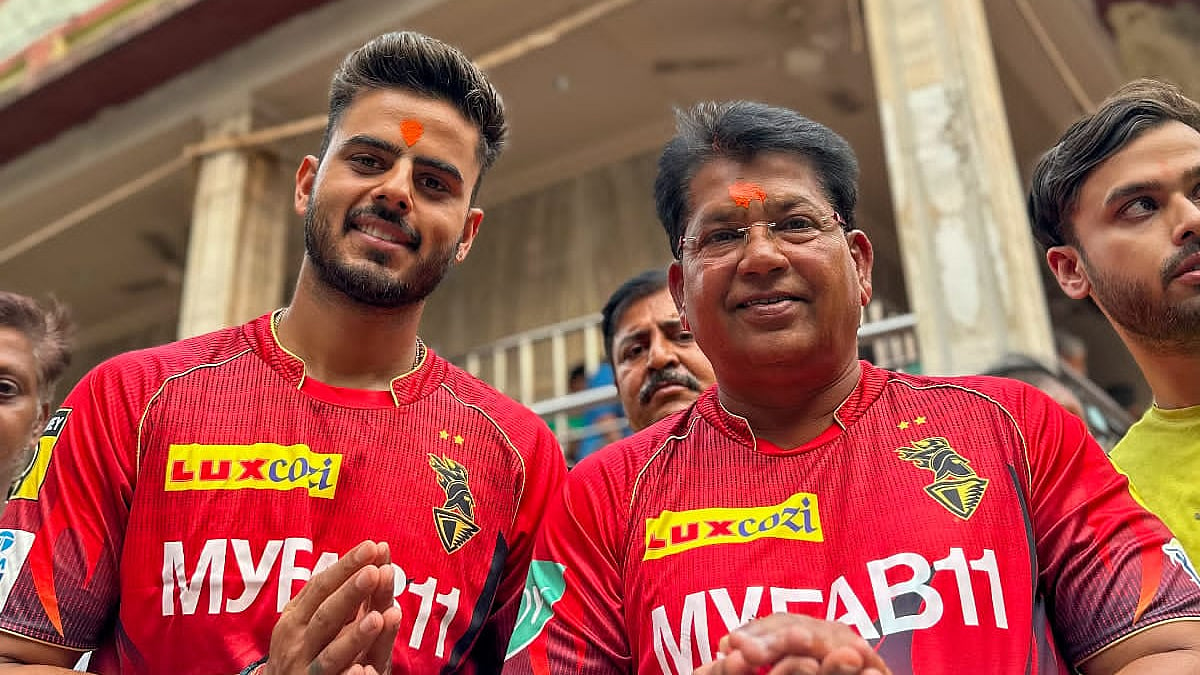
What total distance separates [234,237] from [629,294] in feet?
16.2

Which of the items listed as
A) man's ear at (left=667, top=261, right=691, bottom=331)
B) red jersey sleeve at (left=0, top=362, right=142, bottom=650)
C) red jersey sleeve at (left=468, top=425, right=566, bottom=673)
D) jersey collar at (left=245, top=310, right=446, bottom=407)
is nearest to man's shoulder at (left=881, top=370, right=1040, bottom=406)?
man's ear at (left=667, top=261, right=691, bottom=331)

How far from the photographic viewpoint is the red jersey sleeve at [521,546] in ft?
6.98

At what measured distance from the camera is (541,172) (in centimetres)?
962

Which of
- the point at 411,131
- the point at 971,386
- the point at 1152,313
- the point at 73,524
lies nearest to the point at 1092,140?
the point at 1152,313

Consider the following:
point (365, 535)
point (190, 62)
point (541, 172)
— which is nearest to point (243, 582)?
point (365, 535)

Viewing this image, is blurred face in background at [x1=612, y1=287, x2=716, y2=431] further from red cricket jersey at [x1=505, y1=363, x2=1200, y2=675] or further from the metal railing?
the metal railing

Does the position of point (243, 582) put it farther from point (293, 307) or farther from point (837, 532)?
point (837, 532)

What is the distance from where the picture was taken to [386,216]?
2279 millimetres

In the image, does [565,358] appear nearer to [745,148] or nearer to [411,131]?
[411,131]

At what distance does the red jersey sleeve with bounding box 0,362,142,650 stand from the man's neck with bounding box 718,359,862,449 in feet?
3.67

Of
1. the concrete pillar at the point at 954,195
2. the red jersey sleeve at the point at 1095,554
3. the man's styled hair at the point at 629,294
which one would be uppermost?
the concrete pillar at the point at 954,195

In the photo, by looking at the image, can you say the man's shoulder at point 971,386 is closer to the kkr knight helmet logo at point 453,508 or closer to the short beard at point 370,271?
the kkr knight helmet logo at point 453,508

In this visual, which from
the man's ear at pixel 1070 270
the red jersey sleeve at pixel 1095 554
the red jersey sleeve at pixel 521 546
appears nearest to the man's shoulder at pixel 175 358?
the red jersey sleeve at pixel 521 546

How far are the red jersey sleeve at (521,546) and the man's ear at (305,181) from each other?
29.1 inches
